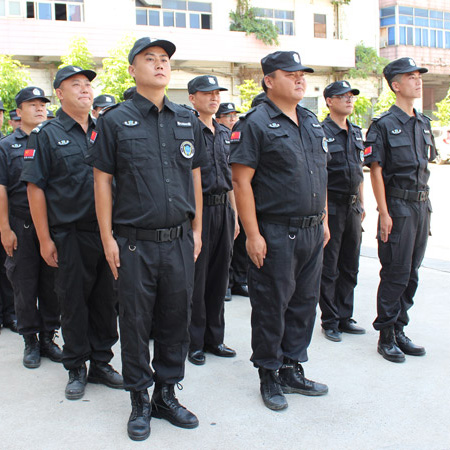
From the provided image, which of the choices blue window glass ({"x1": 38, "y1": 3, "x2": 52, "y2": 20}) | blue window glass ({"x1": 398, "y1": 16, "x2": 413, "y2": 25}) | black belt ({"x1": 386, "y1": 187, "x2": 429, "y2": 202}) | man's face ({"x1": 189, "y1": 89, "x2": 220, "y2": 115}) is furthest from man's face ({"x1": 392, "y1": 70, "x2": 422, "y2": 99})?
blue window glass ({"x1": 398, "y1": 16, "x2": 413, "y2": 25})

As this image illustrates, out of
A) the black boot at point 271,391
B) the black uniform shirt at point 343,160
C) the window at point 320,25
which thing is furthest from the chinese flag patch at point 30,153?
the window at point 320,25

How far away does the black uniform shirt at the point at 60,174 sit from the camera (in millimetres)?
3598

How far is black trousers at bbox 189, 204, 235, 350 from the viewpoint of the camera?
4191mm

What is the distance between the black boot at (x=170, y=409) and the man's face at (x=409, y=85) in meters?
2.65

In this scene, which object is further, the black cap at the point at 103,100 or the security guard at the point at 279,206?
the black cap at the point at 103,100

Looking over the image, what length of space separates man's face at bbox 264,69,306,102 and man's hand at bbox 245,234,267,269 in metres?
0.86

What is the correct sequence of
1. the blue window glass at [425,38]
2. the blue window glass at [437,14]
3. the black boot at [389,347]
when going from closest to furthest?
1. the black boot at [389,347]
2. the blue window glass at [425,38]
3. the blue window glass at [437,14]

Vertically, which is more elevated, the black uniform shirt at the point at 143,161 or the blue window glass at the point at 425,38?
the blue window glass at the point at 425,38

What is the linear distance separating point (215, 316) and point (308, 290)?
100 centimetres

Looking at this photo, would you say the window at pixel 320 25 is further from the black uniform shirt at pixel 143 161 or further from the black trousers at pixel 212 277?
the black uniform shirt at pixel 143 161

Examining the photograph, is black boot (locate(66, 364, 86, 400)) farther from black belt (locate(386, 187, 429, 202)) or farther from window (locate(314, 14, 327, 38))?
window (locate(314, 14, 327, 38))

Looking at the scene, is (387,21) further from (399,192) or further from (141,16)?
(399,192)

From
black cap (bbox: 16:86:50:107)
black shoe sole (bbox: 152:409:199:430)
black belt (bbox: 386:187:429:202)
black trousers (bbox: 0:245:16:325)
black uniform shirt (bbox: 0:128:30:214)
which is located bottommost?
black shoe sole (bbox: 152:409:199:430)

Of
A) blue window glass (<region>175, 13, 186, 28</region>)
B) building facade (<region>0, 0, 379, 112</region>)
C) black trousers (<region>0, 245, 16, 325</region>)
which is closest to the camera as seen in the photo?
black trousers (<region>0, 245, 16, 325</region>)
